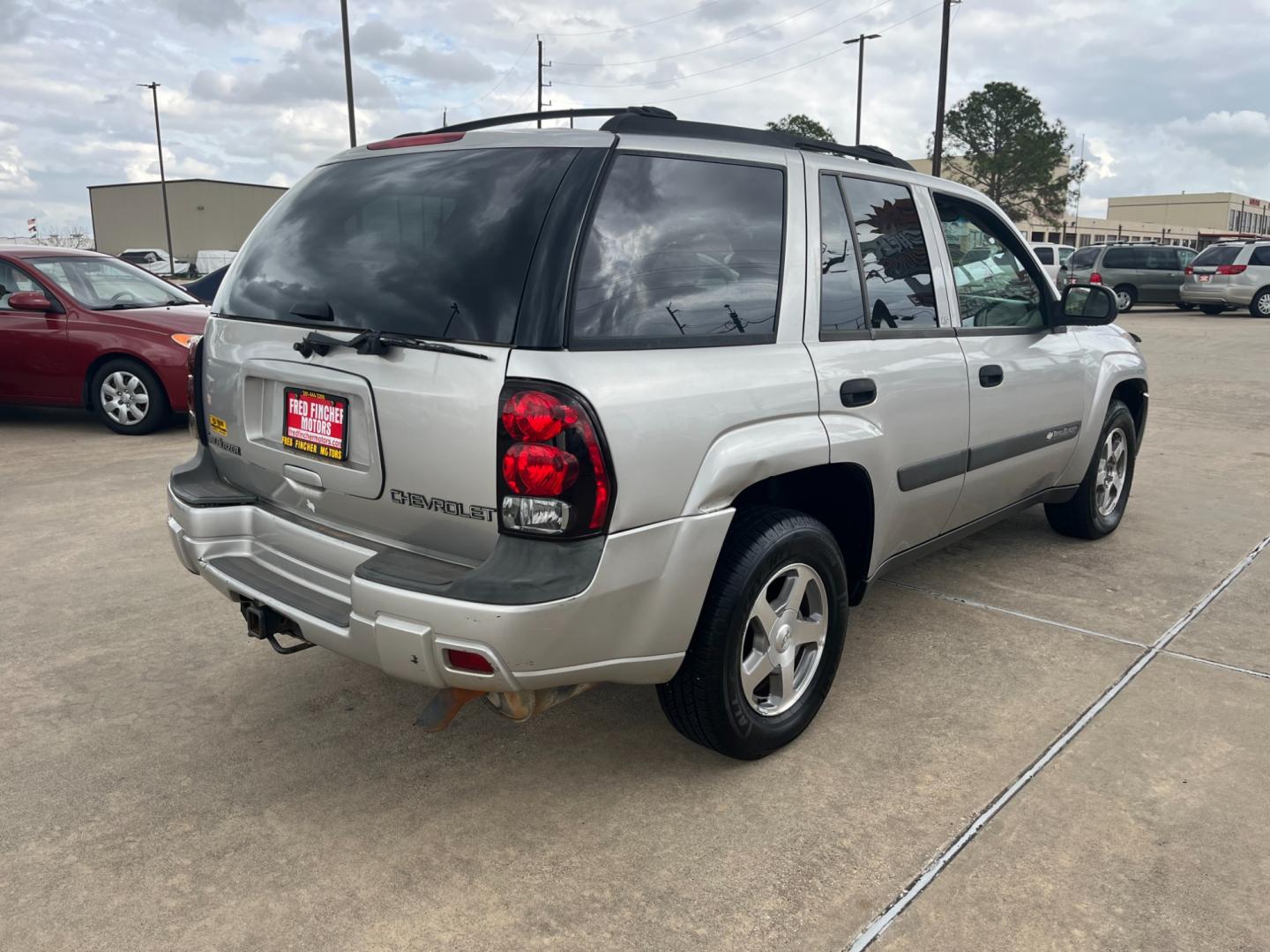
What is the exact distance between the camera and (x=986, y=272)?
3.97 meters

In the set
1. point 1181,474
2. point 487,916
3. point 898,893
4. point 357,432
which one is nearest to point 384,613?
point 357,432

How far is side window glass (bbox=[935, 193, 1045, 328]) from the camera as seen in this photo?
376 cm

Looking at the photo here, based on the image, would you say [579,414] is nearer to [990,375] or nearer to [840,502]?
[840,502]

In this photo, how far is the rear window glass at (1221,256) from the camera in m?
20.9

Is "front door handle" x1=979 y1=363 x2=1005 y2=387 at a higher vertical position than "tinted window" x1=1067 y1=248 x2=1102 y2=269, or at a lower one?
lower

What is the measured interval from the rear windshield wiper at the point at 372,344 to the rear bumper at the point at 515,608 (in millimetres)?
→ 496

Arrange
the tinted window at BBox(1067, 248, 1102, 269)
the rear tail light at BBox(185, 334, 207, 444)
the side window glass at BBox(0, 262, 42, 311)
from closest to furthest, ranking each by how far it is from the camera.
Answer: the rear tail light at BBox(185, 334, 207, 444) → the side window glass at BBox(0, 262, 42, 311) → the tinted window at BBox(1067, 248, 1102, 269)

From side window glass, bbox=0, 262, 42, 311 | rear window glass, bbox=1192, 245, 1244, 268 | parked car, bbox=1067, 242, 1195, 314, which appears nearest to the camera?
side window glass, bbox=0, 262, 42, 311

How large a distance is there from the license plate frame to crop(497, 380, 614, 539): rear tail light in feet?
1.78

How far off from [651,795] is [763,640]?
1.78 ft

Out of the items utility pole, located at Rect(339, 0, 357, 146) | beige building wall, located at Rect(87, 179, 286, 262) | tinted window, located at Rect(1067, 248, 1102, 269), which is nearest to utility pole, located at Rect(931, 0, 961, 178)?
tinted window, located at Rect(1067, 248, 1102, 269)

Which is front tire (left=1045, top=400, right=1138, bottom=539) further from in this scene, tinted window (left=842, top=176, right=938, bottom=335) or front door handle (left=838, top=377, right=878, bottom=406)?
front door handle (left=838, top=377, right=878, bottom=406)

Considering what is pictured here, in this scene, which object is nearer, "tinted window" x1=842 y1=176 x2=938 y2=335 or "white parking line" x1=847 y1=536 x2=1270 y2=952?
"white parking line" x1=847 y1=536 x2=1270 y2=952

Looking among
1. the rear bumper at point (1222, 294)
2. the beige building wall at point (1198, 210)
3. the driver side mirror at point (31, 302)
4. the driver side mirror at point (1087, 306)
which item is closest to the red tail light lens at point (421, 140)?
the driver side mirror at point (1087, 306)
